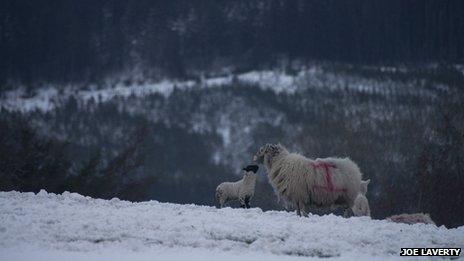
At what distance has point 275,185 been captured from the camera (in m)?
17.2

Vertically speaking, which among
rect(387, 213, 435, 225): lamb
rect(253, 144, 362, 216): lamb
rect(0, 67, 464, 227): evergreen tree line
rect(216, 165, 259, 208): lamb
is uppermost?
rect(253, 144, 362, 216): lamb

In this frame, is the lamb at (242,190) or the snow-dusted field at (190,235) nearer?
the snow-dusted field at (190,235)

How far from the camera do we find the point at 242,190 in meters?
20.5

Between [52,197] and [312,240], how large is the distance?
7101mm

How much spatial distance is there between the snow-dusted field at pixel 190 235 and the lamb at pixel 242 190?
18.8 feet

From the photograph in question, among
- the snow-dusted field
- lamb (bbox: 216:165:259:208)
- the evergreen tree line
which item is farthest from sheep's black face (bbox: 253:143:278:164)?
the evergreen tree line

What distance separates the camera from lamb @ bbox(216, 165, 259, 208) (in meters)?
20.4

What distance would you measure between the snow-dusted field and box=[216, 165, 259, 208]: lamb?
5.73 m

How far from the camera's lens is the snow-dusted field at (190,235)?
1103cm

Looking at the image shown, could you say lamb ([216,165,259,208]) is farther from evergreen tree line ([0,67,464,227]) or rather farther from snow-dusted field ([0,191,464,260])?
evergreen tree line ([0,67,464,227])

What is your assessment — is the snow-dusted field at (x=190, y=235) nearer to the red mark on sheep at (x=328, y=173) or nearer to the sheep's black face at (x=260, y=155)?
the red mark on sheep at (x=328, y=173)

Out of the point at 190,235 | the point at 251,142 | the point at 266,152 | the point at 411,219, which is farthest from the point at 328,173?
the point at 251,142

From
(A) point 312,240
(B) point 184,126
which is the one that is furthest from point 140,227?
(B) point 184,126

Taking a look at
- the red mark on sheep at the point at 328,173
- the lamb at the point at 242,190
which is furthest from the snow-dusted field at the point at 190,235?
the lamb at the point at 242,190
